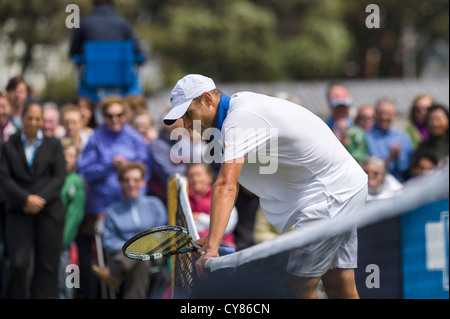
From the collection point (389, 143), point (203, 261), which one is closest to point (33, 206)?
point (203, 261)

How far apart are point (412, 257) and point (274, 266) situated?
2.84 ft

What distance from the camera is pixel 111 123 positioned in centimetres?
742

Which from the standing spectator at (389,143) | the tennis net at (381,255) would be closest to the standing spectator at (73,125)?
the standing spectator at (389,143)

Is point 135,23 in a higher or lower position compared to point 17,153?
higher

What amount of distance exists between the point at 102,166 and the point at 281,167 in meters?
3.52

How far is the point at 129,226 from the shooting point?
6.78 metres

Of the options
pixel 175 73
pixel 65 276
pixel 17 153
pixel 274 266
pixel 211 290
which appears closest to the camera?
pixel 274 266

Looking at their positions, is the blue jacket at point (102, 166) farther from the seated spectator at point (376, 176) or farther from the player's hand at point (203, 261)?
the player's hand at point (203, 261)

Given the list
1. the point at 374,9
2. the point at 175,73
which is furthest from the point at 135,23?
the point at 374,9

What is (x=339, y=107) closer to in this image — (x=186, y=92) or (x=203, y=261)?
(x=186, y=92)

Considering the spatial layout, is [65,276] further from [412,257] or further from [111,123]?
[412,257]

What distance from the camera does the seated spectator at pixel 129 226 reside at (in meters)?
6.46

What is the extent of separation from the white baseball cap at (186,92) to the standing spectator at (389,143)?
436 cm

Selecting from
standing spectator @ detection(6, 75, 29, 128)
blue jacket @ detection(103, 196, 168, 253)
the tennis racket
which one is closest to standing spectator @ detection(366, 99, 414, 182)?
blue jacket @ detection(103, 196, 168, 253)
